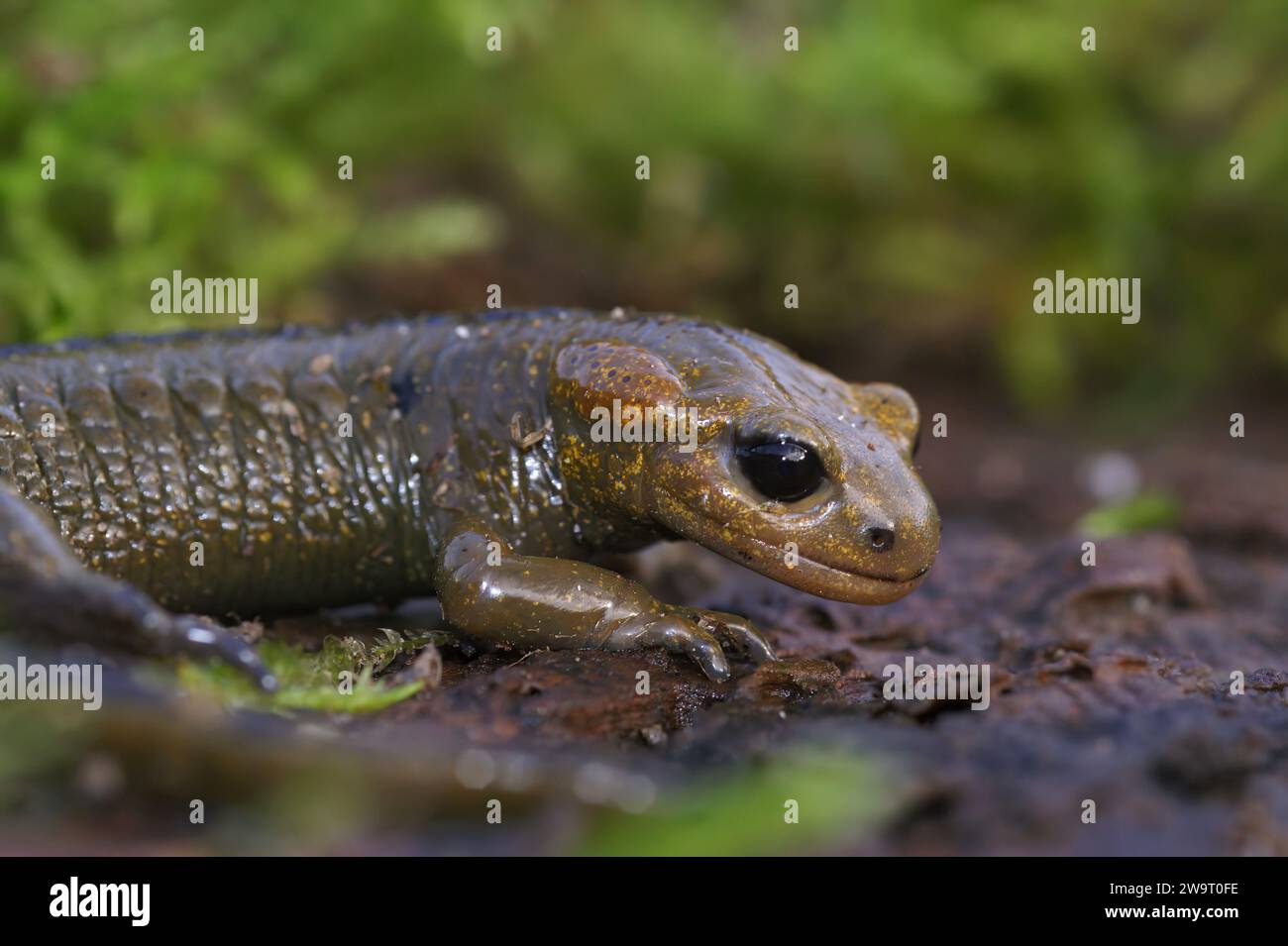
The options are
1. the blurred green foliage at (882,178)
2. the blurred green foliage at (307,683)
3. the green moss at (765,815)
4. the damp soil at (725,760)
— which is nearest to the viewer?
the green moss at (765,815)

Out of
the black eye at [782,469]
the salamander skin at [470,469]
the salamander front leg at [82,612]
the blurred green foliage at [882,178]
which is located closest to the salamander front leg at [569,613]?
the salamander skin at [470,469]

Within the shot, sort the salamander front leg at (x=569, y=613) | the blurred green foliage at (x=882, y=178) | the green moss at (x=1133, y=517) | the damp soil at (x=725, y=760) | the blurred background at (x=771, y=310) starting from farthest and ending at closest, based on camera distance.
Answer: the blurred green foliage at (x=882, y=178), the green moss at (x=1133, y=517), the salamander front leg at (x=569, y=613), the blurred background at (x=771, y=310), the damp soil at (x=725, y=760)

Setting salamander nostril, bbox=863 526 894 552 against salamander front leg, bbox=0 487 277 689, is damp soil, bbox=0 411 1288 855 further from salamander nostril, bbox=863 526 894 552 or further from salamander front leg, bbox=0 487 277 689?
salamander nostril, bbox=863 526 894 552

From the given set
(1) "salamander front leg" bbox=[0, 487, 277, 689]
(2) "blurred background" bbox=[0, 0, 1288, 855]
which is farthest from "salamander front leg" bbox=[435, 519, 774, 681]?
(1) "salamander front leg" bbox=[0, 487, 277, 689]

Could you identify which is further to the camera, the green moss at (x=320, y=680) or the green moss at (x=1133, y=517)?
the green moss at (x=1133, y=517)

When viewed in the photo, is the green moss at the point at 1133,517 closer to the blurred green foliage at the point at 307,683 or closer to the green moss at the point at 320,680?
the green moss at the point at 320,680

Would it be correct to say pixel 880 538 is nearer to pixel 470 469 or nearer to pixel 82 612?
pixel 470 469

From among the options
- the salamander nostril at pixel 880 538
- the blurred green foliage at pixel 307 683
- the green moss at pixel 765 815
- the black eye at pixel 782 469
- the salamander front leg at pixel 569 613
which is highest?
the black eye at pixel 782 469

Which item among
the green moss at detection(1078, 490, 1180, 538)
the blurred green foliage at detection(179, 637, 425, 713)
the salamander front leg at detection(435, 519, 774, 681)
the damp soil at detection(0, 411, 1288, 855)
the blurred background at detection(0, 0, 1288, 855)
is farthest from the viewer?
the green moss at detection(1078, 490, 1180, 538)
